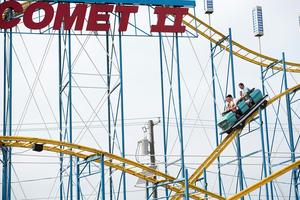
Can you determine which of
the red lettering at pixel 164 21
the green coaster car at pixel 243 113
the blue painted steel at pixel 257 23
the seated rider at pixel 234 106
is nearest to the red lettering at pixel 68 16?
the red lettering at pixel 164 21

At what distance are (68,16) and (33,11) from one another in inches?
50.8

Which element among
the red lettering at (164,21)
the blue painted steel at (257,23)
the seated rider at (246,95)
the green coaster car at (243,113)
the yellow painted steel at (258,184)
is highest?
the blue painted steel at (257,23)

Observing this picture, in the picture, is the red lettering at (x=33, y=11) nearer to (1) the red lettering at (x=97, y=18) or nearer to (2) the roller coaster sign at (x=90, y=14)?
(2) the roller coaster sign at (x=90, y=14)

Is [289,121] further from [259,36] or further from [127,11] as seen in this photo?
[127,11]

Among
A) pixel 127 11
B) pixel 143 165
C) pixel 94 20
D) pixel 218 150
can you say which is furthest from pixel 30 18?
pixel 218 150

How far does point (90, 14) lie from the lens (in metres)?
20.0

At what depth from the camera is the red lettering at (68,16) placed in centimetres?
1955

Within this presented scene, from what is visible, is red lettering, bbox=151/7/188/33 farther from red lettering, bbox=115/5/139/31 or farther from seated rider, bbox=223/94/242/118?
seated rider, bbox=223/94/242/118

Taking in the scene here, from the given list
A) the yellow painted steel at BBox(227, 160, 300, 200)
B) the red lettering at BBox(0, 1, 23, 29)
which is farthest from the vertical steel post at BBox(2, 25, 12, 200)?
the yellow painted steel at BBox(227, 160, 300, 200)

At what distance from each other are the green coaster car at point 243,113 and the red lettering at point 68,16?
21.3 feet

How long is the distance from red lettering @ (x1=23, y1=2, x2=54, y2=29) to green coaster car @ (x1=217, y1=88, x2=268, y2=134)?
7.46 metres

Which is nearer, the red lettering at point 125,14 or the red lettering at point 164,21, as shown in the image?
the red lettering at point 125,14

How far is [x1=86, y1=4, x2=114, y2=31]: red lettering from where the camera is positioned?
19953 millimetres

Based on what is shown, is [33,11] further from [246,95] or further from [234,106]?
[246,95]
